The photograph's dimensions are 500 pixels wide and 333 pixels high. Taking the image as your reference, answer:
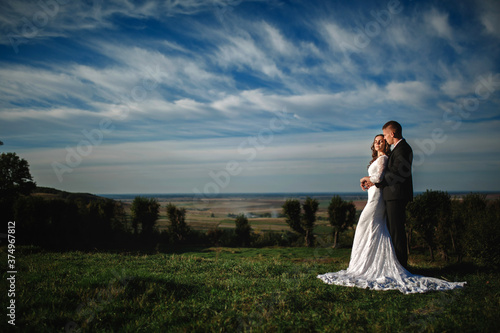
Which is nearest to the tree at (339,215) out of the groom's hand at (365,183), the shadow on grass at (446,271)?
the shadow on grass at (446,271)

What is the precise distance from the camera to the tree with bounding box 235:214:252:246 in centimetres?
4031

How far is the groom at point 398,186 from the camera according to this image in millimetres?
7441

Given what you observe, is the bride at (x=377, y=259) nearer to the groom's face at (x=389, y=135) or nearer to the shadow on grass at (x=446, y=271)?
the groom's face at (x=389, y=135)

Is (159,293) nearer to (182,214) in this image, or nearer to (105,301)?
(105,301)

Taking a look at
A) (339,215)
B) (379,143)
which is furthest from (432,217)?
(379,143)

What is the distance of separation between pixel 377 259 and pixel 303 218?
3253 centimetres

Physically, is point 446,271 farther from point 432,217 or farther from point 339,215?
point 339,215

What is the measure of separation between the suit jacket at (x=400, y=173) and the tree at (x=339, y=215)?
31.0 meters

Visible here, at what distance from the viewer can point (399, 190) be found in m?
7.48

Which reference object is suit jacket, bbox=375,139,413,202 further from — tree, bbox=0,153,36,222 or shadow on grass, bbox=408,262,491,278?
tree, bbox=0,153,36,222

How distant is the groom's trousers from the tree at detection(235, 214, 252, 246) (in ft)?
111

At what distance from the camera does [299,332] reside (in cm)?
402

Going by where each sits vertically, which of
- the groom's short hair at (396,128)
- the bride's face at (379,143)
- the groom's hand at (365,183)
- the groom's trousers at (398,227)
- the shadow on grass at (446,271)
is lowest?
the shadow on grass at (446,271)

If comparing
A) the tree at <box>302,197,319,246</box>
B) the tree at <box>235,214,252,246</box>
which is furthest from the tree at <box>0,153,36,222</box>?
the tree at <box>302,197,319,246</box>
